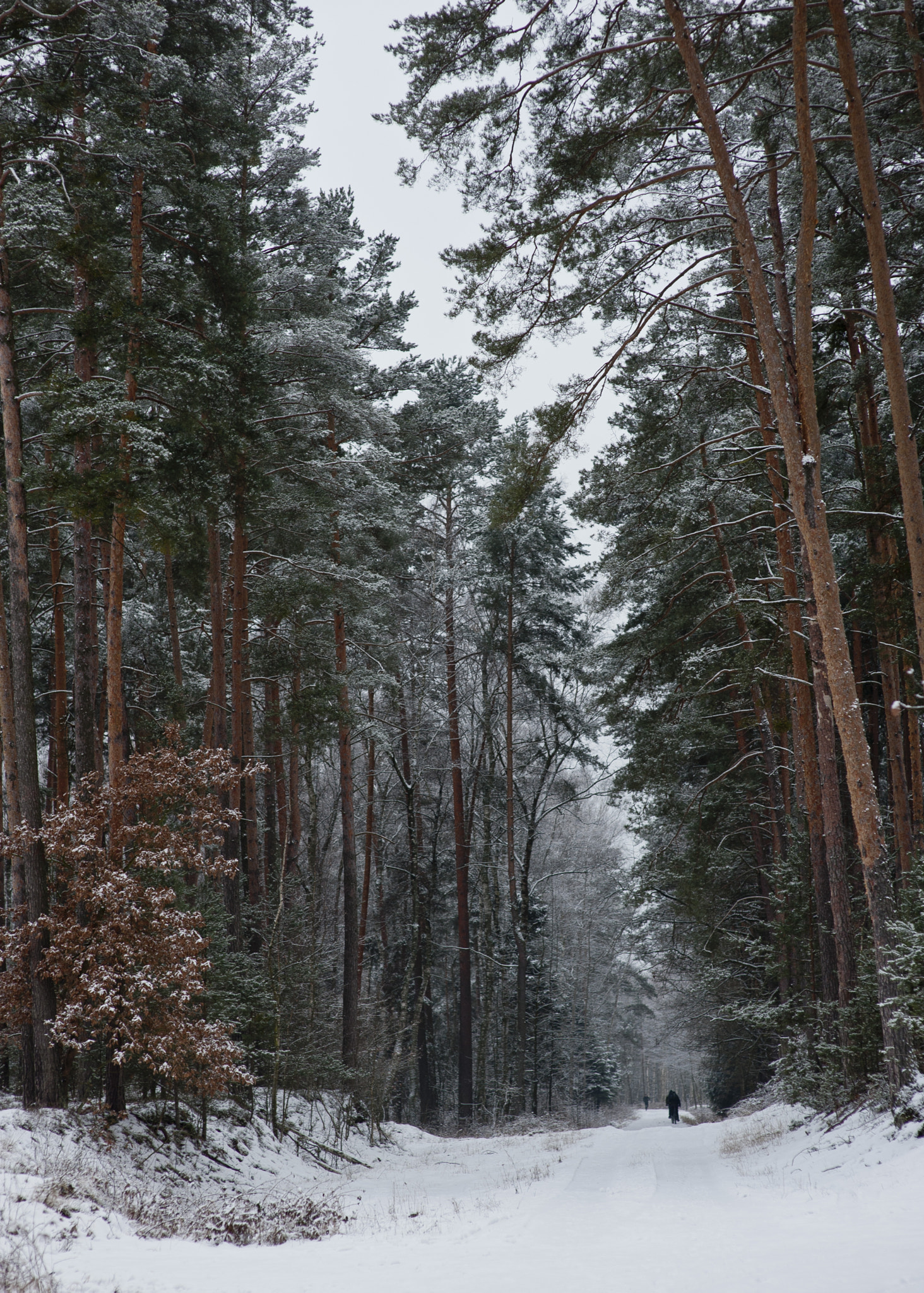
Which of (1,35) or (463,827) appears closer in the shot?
(1,35)

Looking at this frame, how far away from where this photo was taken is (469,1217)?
7.80 m

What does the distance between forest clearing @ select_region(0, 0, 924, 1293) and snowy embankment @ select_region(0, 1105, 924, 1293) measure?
2.7 inches

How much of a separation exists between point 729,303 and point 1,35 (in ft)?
37.4

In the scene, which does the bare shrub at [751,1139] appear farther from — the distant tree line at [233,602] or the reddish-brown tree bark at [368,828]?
the reddish-brown tree bark at [368,828]

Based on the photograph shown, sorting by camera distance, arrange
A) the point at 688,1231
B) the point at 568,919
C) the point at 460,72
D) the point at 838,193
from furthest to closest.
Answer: the point at 568,919, the point at 838,193, the point at 460,72, the point at 688,1231

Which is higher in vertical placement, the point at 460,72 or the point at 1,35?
the point at 1,35

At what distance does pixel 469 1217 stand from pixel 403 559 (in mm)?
14849

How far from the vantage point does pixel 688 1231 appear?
6.27m

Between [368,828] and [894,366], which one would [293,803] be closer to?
[368,828]

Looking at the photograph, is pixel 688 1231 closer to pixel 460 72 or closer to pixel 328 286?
pixel 460 72

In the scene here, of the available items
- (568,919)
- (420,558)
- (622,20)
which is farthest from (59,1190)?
(568,919)

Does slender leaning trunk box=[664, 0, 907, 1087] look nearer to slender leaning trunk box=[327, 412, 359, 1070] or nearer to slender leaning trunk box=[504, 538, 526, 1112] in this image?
slender leaning trunk box=[327, 412, 359, 1070]

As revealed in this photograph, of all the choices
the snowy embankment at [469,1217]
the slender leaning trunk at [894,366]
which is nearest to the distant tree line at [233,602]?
the snowy embankment at [469,1217]

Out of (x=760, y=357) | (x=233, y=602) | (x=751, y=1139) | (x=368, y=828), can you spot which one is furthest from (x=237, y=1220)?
(x=368, y=828)
